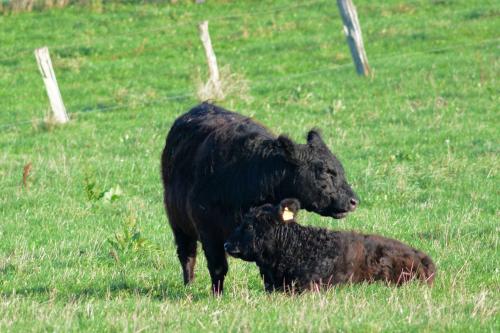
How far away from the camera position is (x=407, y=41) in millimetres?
29734

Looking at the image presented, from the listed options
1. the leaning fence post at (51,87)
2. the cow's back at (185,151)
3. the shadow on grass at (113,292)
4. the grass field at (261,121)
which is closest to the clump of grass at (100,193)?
the grass field at (261,121)

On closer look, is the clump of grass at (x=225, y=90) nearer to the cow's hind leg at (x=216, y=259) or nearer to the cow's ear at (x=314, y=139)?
the cow's ear at (x=314, y=139)

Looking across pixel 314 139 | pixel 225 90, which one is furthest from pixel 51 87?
pixel 314 139

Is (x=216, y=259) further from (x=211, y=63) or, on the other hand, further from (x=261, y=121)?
A: (x=211, y=63)

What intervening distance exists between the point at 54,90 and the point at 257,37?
460 inches

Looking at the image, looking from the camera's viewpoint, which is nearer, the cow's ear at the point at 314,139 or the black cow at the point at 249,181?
the black cow at the point at 249,181

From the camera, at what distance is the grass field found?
26.3 feet

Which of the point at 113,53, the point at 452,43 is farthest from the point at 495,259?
the point at 113,53

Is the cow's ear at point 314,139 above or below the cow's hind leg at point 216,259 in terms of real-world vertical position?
above

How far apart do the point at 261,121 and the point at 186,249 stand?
10.0 metres

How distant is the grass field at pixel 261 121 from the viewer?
8016mm

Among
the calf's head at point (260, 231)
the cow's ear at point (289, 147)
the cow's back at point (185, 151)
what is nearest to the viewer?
the calf's head at point (260, 231)

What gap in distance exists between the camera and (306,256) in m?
9.39

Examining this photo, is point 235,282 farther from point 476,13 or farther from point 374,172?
point 476,13
